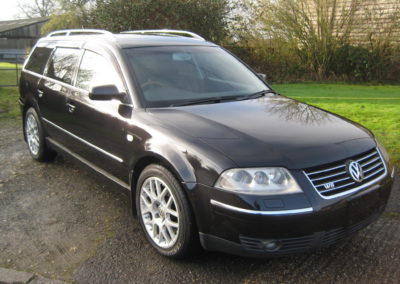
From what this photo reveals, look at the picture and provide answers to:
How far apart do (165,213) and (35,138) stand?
3.23 meters

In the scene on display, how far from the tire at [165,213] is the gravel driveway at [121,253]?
5.6 inches

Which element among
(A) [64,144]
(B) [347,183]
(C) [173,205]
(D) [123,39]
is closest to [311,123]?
(B) [347,183]

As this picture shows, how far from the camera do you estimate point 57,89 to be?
471 cm

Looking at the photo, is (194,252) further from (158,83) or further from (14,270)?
(158,83)

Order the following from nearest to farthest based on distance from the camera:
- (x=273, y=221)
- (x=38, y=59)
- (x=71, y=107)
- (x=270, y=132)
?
(x=273, y=221) < (x=270, y=132) < (x=71, y=107) < (x=38, y=59)

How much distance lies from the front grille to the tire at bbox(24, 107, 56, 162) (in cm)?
378

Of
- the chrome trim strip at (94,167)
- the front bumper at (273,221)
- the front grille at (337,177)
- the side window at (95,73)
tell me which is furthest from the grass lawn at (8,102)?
the front grille at (337,177)

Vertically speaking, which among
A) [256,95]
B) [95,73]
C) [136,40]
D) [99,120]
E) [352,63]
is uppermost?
[136,40]

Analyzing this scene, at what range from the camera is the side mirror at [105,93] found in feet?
11.7

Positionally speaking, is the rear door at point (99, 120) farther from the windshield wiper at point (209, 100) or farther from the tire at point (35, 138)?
the tire at point (35, 138)

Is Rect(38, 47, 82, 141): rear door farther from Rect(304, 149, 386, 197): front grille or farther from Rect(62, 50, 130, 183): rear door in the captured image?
Rect(304, 149, 386, 197): front grille

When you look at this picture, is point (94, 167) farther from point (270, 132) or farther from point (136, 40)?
point (270, 132)

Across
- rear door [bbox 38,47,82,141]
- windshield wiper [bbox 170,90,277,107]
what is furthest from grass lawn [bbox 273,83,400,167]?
rear door [bbox 38,47,82,141]

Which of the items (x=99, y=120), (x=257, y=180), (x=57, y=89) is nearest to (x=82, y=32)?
(x=57, y=89)
